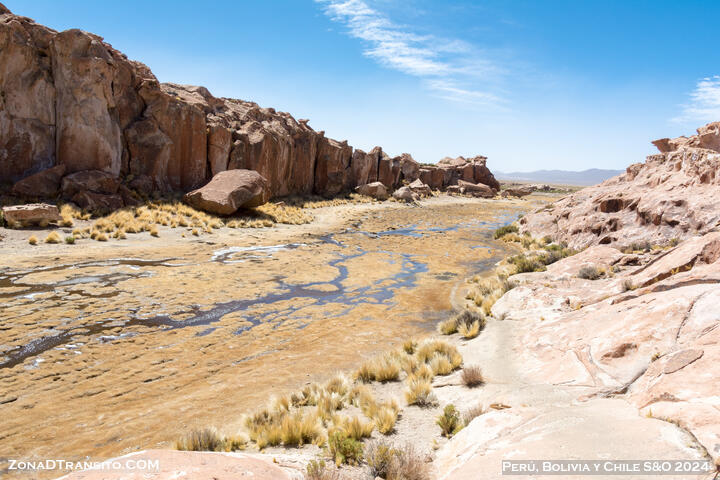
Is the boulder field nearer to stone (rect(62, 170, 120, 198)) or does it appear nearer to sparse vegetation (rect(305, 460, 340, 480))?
stone (rect(62, 170, 120, 198))

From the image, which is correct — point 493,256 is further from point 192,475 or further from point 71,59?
point 71,59

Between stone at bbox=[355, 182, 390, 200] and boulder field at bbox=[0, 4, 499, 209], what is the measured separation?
12.9 meters

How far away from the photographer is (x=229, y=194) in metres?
24.3

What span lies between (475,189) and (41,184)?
192ft

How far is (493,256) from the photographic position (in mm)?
20141

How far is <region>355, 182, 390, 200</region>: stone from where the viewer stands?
156 ft

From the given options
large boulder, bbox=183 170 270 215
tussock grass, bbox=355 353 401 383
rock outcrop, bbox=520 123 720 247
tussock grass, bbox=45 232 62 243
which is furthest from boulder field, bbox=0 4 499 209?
rock outcrop, bbox=520 123 720 247

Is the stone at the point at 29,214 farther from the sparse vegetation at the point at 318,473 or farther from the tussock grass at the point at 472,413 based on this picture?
the tussock grass at the point at 472,413

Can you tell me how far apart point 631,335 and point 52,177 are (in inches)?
992

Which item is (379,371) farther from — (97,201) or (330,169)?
(330,169)

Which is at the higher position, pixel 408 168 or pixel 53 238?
pixel 408 168

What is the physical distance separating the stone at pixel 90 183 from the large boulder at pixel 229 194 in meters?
4.27

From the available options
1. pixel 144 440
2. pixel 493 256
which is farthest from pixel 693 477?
pixel 493 256

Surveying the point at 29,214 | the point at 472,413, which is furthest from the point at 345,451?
the point at 29,214
